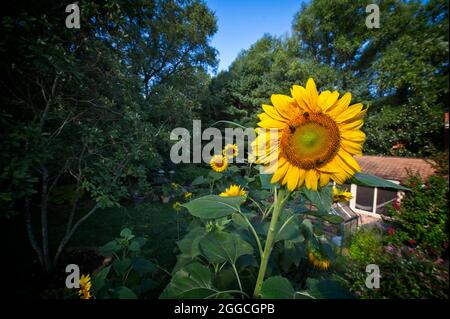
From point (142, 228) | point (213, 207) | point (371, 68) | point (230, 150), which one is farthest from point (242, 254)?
point (142, 228)

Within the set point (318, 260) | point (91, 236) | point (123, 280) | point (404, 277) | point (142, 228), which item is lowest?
point (142, 228)

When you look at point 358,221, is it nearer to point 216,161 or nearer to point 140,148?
point 216,161

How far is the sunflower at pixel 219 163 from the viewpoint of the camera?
210 centimetres

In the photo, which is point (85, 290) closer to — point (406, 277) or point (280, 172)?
point (280, 172)

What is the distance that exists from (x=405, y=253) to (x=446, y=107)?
1.43 ft

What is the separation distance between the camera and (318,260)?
50.2 inches

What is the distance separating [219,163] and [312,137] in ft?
5.07

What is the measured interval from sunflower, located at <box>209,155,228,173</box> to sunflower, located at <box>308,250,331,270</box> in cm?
113

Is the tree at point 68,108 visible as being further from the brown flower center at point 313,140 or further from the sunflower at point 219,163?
the brown flower center at point 313,140

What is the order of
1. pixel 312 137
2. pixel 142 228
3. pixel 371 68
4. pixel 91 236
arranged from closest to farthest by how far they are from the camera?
pixel 312 137 → pixel 371 68 → pixel 91 236 → pixel 142 228

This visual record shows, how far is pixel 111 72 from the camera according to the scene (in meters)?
2.90

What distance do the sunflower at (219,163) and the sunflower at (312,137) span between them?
1441 millimetres

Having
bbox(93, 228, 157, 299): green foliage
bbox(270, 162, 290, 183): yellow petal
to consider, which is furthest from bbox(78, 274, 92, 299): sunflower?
bbox(270, 162, 290, 183): yellow petal
